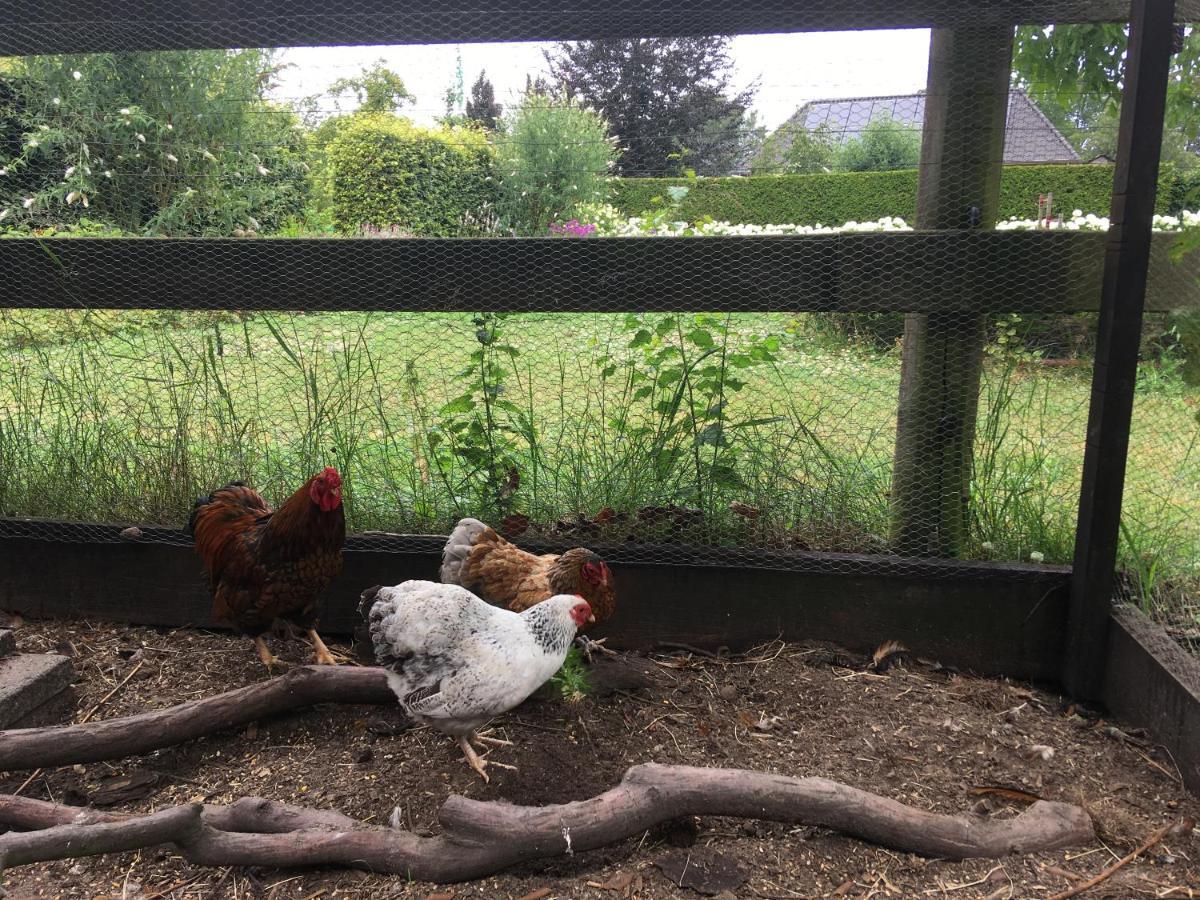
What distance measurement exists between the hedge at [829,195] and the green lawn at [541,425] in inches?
15.1

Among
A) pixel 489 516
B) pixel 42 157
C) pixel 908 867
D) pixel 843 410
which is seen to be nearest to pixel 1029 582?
pixel 843 410

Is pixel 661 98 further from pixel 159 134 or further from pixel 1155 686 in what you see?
pixel 1155 686

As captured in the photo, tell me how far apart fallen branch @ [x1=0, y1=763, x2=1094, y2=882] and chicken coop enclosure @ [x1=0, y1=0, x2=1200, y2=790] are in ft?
2.40

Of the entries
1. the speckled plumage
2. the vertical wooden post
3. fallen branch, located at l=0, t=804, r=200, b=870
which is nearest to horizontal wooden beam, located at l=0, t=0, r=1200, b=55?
the vertical wooden post

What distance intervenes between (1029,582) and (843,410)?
2.56 feet

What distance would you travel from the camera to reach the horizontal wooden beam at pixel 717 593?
2.67 metres

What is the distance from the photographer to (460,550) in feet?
8.71

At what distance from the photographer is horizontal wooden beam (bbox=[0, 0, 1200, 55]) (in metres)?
2.45

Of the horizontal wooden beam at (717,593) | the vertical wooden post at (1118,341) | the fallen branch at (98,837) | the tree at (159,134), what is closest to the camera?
the fallen branch at (98,837)

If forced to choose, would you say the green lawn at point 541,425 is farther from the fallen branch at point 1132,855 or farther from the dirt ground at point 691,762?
the fallen branch at point 1132,855

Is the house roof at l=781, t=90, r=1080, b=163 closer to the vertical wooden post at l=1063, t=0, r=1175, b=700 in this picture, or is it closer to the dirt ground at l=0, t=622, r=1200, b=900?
the vertical wooden post at l=1063, t=0, r=1175, b=700

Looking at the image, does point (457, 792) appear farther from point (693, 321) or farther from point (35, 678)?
point (693, 321)

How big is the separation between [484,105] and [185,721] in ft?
6.93

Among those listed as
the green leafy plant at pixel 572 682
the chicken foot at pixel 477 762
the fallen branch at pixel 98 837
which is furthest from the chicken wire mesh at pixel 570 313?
the fallen branch at pixel 98 837
